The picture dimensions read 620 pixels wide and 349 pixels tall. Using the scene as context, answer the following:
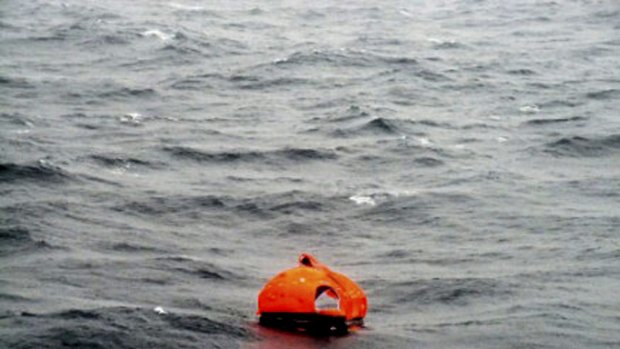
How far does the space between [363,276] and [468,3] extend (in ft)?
151

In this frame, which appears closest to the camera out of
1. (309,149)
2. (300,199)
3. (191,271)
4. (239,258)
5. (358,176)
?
(191,271)

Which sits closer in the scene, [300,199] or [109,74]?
[300,199]

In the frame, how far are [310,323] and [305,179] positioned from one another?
570 inches

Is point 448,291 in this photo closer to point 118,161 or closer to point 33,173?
point 33,173

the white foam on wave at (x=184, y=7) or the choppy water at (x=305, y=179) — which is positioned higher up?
the choppy water at (x=305, y=179)

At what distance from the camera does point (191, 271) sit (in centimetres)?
2648

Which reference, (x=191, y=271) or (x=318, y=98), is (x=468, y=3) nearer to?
(x=318, y=98)

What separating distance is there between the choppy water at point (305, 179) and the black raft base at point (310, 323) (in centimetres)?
29

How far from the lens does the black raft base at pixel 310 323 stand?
20953 millimetres

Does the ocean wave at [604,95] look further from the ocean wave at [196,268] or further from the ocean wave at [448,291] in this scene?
the ocean wave at [196,268]

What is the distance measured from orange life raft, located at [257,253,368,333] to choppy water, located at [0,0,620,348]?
Answer: 0.36 metres

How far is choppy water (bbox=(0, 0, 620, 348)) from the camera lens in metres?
23.5

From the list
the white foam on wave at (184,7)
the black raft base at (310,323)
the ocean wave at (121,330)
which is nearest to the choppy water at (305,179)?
the ocean wave at (121,330)

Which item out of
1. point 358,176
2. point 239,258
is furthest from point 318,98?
point 239,258
